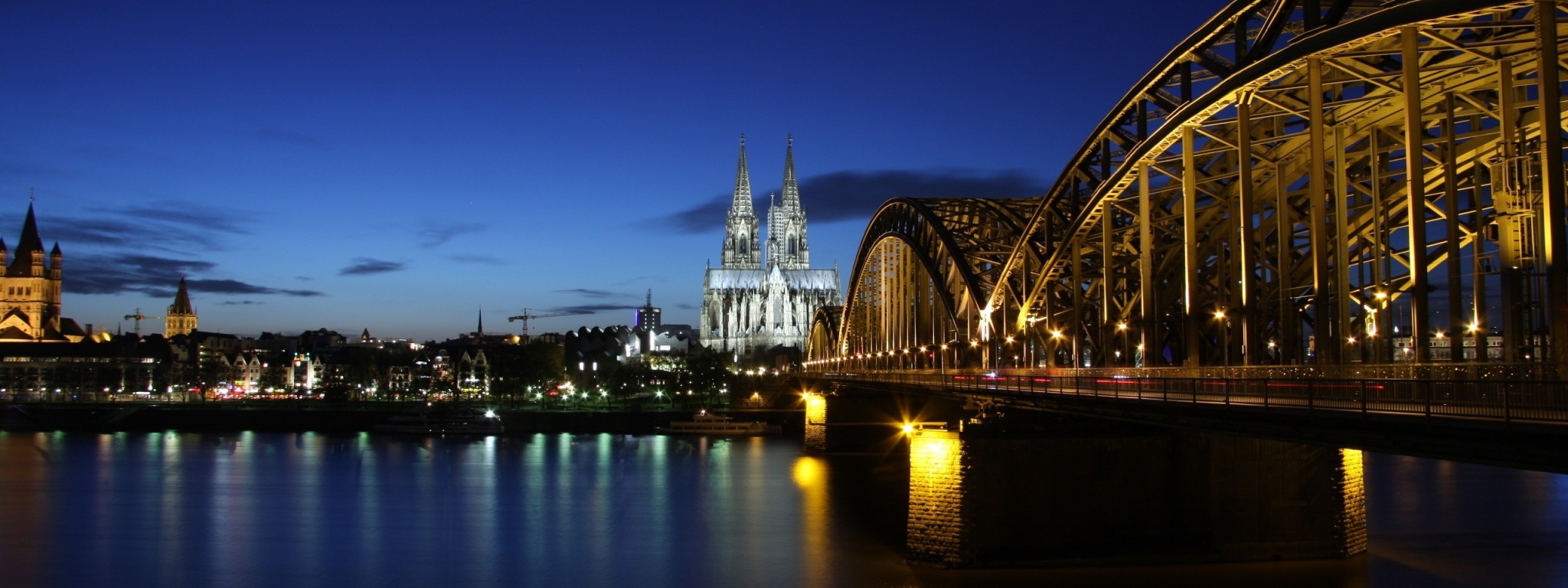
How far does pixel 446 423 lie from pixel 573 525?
5499 cm

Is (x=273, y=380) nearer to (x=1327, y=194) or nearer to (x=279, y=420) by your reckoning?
(x=279, y=420)

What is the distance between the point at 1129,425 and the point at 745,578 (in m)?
11.3

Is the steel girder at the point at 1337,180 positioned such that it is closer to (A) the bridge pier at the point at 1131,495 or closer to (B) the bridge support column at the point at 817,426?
(A) the bridge pier at the point at 1131,495

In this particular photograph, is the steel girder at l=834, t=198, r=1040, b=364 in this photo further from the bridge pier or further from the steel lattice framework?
the bridge pier

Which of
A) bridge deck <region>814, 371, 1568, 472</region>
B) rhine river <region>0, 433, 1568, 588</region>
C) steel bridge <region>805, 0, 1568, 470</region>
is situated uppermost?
steel bridge <region>805, 0, 1568, 470</region>

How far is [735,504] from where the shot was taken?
165ft

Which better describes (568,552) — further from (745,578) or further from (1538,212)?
(1538,212)

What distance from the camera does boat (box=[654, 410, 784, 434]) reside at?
95125mm

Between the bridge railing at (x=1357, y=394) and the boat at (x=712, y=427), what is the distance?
6656 centimetres

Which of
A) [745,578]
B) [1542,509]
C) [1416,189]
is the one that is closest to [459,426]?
[745,578]

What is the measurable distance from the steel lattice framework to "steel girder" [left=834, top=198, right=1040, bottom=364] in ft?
15.5

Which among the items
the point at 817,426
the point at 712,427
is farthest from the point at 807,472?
the point at 712,427

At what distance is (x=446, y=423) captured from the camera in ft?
317

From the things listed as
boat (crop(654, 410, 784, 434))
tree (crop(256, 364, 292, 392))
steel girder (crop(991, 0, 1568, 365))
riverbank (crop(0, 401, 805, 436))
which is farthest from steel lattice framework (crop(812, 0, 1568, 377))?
tree (crop(256, 364, 292, 392))
